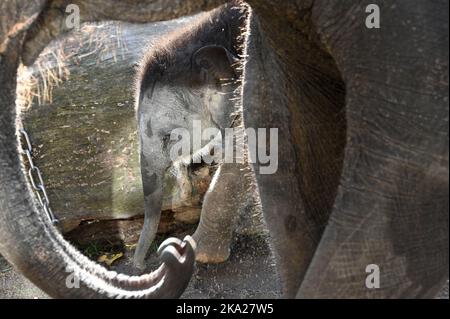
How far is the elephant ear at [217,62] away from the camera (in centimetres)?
299

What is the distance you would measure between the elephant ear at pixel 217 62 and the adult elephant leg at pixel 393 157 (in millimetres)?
1565

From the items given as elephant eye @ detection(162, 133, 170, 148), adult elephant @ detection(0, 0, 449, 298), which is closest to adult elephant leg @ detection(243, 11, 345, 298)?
adult elephant @ detection(0, 0, 449, 298)

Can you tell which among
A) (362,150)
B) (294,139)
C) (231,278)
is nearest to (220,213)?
(231,278)

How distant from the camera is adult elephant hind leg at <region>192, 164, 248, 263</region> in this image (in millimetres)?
3248

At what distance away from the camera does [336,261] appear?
1417mm

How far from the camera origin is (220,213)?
10.8 ft

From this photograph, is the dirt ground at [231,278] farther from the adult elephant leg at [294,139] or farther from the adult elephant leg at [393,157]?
the adult elephant leg at [393,157]

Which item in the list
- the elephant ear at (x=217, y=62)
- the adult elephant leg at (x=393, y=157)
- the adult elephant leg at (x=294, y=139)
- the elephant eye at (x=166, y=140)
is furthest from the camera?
the elephant eye at (x=166, y=140)

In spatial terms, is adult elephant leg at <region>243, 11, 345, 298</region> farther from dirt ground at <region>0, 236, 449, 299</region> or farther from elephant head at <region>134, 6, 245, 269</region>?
dirt ground at <region>0, 236, 449, 299</region>

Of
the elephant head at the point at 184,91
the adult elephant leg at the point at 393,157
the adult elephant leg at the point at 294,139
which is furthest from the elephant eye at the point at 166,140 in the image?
the adult elephant leg at the point at 393,157

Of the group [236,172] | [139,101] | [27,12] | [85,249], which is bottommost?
[85,249]

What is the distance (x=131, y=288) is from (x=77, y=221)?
2.22 metres
